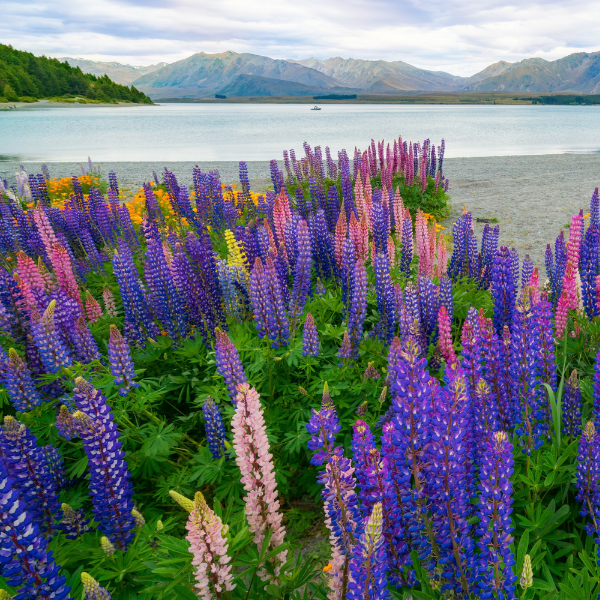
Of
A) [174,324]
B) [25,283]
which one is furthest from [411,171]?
[25,283]

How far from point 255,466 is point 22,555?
105cm

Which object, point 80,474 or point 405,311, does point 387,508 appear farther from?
point 80,474

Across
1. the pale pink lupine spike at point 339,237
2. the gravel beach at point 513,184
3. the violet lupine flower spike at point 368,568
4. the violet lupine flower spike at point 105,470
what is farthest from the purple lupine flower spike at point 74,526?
the gravel beach at point 513,184

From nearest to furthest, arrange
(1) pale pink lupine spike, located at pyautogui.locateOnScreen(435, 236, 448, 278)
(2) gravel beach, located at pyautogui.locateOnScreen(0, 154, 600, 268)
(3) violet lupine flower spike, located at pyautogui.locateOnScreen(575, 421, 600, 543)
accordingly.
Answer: (3) violet lupine flower spike, located at pyautogui.locateOnScreen(575, 421, 600, 543) < (1) pale pink lupine spike, located at pyautogui.locateOnScreen(435, 236, 448, 278) < (2) gravel beach, located at pyautogui.locateOnScreen(0, 154, 600, 268)

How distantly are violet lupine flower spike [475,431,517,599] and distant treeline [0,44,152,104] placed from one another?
5055 inches

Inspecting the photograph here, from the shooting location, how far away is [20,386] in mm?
Result: 3480

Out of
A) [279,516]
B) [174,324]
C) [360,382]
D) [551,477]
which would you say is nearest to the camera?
[279,516]

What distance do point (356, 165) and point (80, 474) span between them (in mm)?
9033

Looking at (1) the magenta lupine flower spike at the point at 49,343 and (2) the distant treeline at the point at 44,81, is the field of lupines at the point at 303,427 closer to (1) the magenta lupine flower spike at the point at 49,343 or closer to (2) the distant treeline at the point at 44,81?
(1) the magenta lupine flower spike at the point at 49,343

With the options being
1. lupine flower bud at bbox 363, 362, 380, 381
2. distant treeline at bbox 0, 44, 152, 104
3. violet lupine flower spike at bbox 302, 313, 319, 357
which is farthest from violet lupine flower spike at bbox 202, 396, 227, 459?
distant treeline at bbox 0, 44, 152, 104

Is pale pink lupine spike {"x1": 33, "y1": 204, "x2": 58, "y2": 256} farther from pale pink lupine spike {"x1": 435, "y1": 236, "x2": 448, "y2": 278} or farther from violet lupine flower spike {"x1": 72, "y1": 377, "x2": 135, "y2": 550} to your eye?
pale pink lupine spike {"x1": 435, "y1": 236, "x2": 448, "y2": 278}

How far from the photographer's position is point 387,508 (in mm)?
1988

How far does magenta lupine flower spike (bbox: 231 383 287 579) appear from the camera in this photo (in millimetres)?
2135

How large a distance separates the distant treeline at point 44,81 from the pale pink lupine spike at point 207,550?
12784 centimetres
